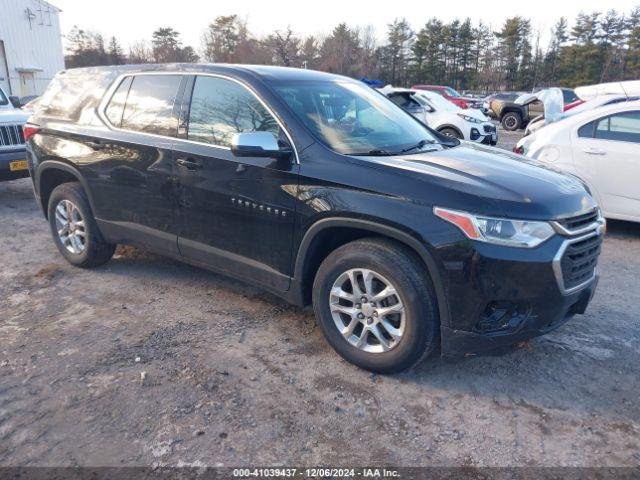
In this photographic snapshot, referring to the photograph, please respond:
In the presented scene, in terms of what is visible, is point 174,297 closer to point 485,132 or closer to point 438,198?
point 438,198

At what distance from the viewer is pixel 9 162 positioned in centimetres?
739

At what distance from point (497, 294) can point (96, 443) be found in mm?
2201

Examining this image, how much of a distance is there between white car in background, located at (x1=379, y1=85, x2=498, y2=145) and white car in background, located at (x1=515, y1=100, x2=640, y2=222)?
21.4 feet

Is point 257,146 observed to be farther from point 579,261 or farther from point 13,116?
point 13,116

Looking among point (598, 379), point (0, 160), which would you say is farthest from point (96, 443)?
point (0, 160)

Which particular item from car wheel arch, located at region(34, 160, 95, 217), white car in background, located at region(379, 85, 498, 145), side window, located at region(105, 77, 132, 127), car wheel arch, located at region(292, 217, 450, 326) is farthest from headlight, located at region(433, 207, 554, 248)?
white car in background, located at region(379, 85, 498, 145)

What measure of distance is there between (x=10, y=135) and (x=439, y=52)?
2427 inches

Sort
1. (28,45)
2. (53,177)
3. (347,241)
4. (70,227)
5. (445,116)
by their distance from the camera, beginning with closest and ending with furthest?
1. (347,241)
2. (70,227)
3. (53,177)
4. (445,116)
5. (28,45)

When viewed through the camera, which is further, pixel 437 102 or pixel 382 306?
pixel 437 102

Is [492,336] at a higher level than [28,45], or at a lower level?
lower

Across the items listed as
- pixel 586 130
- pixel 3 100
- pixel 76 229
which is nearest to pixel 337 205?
pixel 76 229

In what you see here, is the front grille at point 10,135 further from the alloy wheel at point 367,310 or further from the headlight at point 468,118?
the headlight at point 468,118

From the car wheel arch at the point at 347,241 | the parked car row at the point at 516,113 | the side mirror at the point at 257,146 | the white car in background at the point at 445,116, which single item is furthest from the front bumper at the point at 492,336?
the parked car row at the point at 516,113

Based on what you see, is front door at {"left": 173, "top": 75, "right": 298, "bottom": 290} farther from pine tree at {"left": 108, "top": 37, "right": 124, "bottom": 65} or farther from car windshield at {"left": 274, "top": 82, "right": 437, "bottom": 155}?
pine tree at {"left": 108, "top": 37, "right": 124, "bottom": 65}
